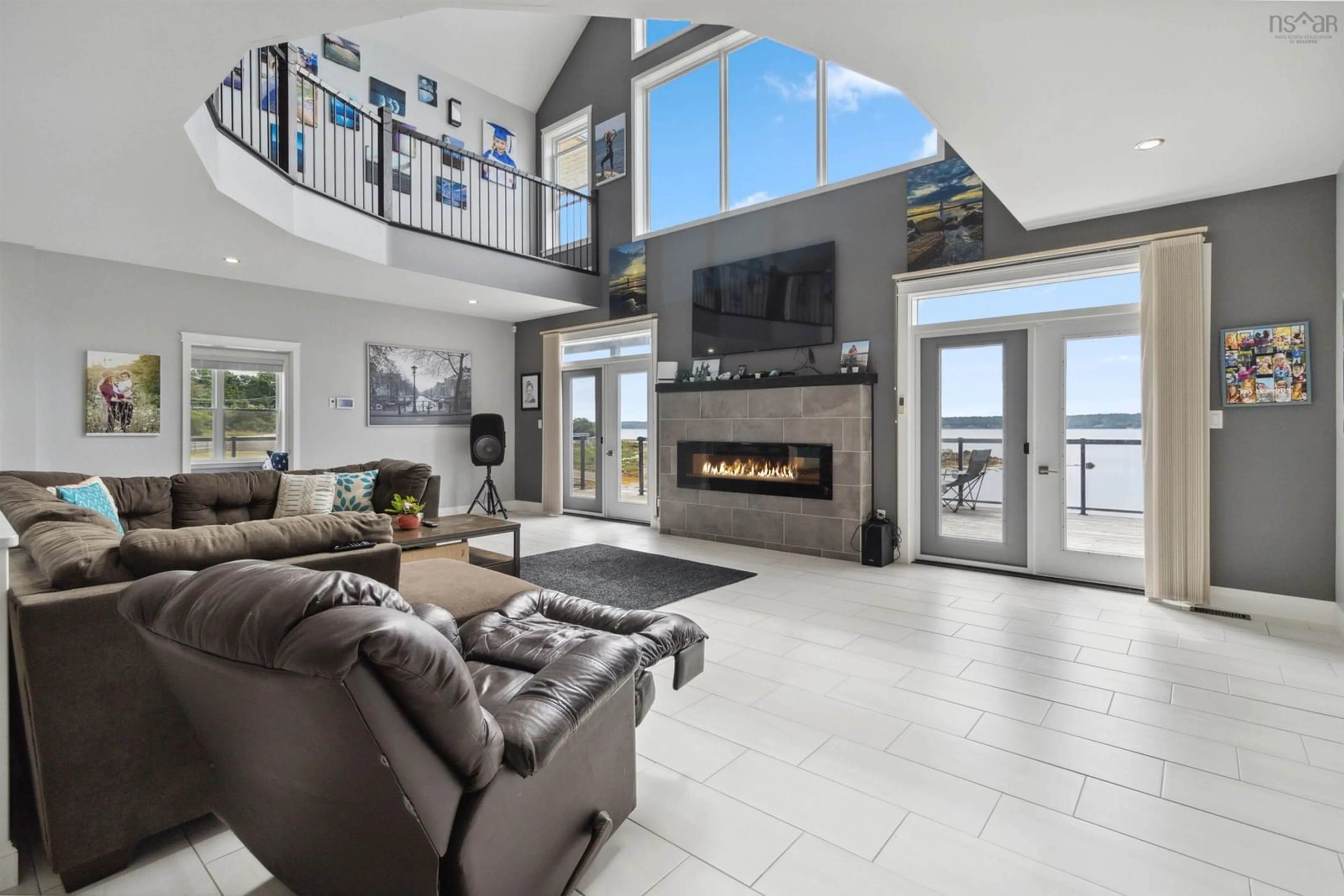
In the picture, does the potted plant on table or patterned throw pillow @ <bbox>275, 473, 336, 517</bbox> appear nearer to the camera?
the potted plant on table

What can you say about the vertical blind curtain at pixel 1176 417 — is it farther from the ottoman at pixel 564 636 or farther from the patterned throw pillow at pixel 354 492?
the patterned throw pillow at pixel 354 492

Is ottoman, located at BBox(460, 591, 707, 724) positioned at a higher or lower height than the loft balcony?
lower

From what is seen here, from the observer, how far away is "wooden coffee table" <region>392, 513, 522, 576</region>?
12.8 ft

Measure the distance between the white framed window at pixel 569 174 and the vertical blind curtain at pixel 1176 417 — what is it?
19.3ft

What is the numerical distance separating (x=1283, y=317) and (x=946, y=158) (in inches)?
97.7

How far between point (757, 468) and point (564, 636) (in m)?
4.10

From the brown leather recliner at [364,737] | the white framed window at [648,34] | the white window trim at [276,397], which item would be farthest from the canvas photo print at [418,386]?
the brown leather recliner at [364,737]

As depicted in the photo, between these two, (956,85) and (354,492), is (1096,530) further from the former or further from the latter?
(354,492)

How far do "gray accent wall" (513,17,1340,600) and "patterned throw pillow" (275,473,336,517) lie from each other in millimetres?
4273

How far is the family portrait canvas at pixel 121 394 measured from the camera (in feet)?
17.3

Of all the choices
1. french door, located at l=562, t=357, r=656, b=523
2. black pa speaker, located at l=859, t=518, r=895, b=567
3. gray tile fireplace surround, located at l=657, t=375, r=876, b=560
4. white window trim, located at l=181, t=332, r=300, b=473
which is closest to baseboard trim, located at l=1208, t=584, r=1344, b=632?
black pa speaker, located at l=859, t=518, r=895, b=567

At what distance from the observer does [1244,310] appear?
12.8 feet

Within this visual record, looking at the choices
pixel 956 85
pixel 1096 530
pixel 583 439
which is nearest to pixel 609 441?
pixel 583 439

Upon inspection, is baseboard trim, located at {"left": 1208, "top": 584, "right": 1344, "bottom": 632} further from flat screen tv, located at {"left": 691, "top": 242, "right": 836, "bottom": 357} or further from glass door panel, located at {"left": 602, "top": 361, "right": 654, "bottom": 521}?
glass door panel, located at {"left": 602, "top": 361, "right": 654, "bottom": 521}
